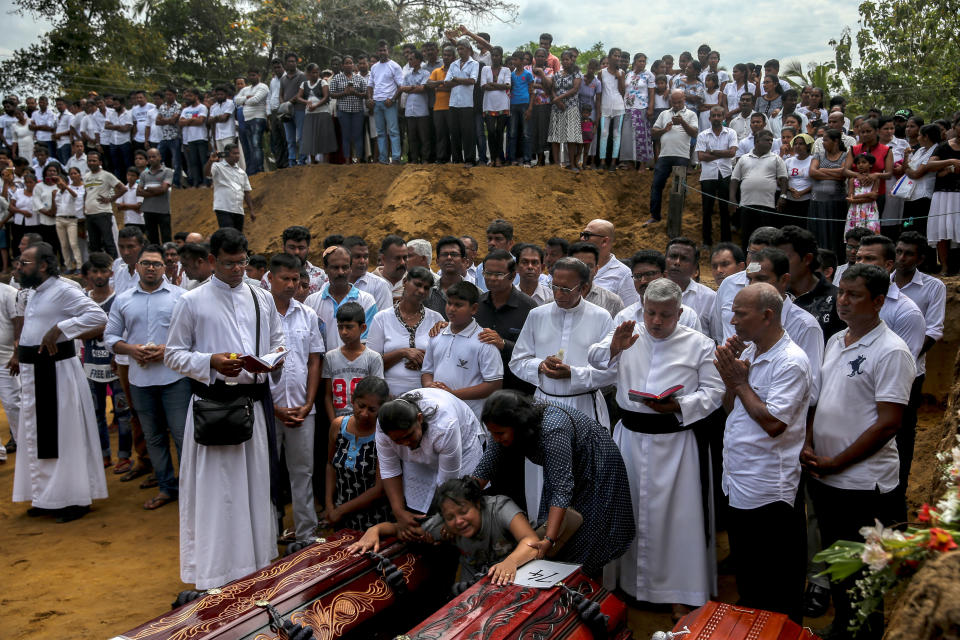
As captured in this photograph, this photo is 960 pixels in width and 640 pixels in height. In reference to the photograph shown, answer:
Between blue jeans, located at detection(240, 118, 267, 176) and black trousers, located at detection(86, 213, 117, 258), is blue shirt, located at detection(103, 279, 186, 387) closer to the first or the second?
black trousers, located at detection(86, 213, 117, 258)

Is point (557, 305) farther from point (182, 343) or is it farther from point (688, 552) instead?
point (182, 343)

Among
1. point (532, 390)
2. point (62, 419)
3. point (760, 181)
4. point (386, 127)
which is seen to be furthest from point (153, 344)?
point (386, 127)

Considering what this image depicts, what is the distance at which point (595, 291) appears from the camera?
6004mm

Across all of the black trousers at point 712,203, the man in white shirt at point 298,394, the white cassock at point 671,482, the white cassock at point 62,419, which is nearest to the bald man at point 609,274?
the white cassock at point 671,482

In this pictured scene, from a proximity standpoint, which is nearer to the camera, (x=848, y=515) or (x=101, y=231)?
(x=848, y=515)

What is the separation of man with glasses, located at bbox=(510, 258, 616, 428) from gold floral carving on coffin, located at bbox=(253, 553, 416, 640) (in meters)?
1.68

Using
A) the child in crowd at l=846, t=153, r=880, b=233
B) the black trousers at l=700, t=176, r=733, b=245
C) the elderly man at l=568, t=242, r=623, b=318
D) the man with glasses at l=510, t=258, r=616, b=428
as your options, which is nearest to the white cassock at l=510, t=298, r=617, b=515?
the man with glasses at l=510, t=258, r=616, b=428

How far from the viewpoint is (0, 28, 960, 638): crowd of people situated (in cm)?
389

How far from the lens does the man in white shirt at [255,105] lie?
13758 millimetres

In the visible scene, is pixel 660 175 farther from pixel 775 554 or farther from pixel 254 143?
pixel 775 554

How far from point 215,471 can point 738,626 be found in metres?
3.23

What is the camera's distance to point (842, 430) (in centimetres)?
385

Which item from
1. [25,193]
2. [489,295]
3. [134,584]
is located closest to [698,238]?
[489,295]

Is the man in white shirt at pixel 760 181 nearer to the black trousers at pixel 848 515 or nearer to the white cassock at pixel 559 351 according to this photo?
the white cassock at pixel 559 351
